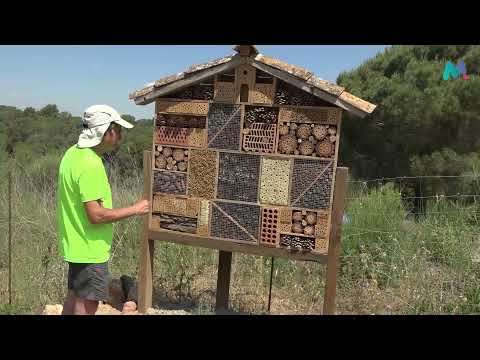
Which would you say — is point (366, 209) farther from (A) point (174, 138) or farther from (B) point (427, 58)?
→ (B) point (427, 58)

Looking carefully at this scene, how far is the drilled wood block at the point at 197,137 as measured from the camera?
3754 millimetres

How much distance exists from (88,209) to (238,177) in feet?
4.16

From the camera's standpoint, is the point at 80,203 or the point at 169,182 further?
the point at 169,182

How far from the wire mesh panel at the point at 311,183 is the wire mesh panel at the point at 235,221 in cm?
37

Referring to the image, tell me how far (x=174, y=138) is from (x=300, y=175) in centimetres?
117

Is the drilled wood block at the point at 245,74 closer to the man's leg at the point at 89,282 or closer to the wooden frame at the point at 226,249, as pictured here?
the wooden frame at the point at 226,249

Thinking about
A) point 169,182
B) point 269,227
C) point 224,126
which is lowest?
point 269,227

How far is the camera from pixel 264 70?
350 cm

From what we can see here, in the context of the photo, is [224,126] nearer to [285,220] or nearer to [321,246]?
[285,220]

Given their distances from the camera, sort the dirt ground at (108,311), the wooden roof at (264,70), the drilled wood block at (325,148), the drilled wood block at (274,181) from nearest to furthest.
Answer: the wooden roof at (264,70) < the drilled wood block at (325,148) < the drilled wood block at (274,181) < the dirt ground at (108,311)

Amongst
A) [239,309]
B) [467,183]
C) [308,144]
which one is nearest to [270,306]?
[239,309]

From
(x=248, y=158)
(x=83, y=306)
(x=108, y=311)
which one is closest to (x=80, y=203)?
(x=83, y=306)

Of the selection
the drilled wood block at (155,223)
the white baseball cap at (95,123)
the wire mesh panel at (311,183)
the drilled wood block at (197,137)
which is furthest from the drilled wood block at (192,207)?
the white baseball cap at (95,123)

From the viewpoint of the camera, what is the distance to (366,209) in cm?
568
